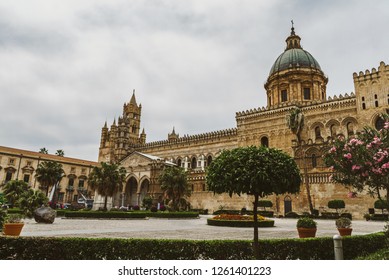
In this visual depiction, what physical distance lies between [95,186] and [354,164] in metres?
33.3

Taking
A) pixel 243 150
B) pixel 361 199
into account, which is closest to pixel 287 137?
pixel 361 199

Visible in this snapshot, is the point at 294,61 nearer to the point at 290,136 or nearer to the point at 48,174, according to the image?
the point at 290,136

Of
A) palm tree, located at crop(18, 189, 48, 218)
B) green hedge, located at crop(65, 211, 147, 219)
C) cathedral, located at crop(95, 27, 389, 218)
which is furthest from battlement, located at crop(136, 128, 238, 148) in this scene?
palm tree, located at crop(18, 189, 48, 218)

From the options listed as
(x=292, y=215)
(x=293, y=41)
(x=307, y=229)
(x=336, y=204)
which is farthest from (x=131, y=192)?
(x=307, y=229)

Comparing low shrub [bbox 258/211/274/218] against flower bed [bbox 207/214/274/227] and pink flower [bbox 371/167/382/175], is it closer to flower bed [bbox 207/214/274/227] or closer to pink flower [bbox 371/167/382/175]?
flower bed [bbox 207/214/274/227]

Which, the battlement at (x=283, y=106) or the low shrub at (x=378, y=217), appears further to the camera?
the battlement at (x=283, y=106)

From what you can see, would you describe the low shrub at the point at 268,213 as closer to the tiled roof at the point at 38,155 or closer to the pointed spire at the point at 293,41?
the pointed spire at the point at 293,41

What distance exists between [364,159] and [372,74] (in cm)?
3141

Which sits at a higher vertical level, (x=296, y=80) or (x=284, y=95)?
(x=296, y=80)

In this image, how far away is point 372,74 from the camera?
3575 centimetres

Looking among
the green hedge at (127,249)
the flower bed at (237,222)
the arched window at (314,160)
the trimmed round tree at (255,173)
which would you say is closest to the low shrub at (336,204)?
the arched window at (314,160)

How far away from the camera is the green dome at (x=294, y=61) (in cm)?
4666

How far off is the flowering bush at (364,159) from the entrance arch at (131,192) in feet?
152
